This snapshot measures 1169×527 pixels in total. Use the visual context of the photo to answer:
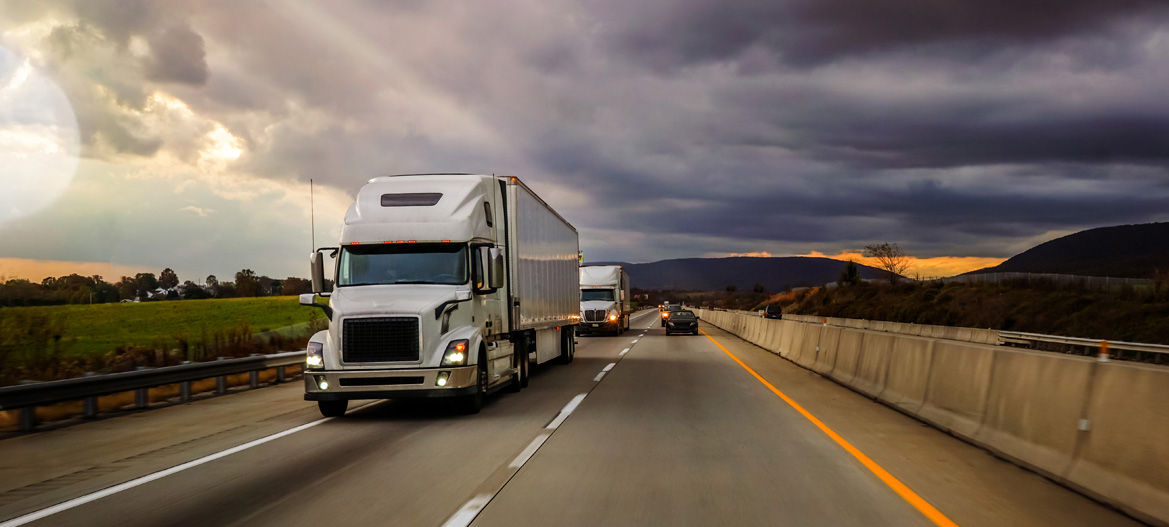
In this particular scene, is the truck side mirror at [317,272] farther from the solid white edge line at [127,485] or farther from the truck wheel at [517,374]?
the truck wheel at [517,374]

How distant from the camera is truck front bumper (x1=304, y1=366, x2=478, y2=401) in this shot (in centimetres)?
1138

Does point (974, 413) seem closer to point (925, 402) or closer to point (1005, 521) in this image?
point (925, 402)

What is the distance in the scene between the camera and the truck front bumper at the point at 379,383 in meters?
11.4

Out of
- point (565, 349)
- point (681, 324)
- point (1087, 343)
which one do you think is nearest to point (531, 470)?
point (565, 349)

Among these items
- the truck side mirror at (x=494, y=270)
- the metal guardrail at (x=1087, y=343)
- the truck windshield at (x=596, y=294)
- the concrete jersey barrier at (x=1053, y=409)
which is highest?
the truck side mirror at (x=494, y=270)

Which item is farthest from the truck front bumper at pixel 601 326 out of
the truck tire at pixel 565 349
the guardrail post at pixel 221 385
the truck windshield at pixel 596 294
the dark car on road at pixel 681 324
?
the guardrail post at pixel 221 385

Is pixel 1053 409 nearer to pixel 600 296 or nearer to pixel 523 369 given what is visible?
pixel 523 369

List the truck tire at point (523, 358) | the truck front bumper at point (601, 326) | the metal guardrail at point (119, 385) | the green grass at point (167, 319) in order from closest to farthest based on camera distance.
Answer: the metal guardrail at point (119, 385), the truck tire at point (523, 358), the green grass at point (167, 319), the truck front bumper at point (601, 326)

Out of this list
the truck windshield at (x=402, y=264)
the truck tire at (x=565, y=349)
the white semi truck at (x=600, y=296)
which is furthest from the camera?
the white semi truck at (x=600, y=296)

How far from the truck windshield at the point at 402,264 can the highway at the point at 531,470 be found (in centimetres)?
199

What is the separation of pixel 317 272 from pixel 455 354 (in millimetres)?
2375

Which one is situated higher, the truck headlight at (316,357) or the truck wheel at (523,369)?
the truck headlight at (316,357)

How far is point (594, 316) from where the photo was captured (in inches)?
→ 1624

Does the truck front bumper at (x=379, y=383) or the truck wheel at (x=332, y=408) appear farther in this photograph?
the truck wheel at (x=332, y=408)
